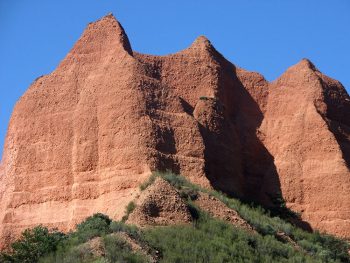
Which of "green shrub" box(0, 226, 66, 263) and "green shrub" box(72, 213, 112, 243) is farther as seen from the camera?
"green shrub" box(0, 226, 66, 263)

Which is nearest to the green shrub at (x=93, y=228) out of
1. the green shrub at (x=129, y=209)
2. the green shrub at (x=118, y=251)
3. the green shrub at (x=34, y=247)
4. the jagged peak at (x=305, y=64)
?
the green shrub at (x=129, y=209)

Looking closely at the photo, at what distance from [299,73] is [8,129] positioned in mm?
15547

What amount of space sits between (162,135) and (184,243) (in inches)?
405

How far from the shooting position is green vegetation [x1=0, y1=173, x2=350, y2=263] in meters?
36.3

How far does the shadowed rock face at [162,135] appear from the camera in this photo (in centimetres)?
4769

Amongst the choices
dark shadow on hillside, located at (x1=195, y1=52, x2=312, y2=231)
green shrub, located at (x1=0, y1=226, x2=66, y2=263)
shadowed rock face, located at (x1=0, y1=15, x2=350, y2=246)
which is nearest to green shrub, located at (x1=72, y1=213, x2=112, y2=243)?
green shrub, located at (x1=0, y1=226, x2=66, y2=263)

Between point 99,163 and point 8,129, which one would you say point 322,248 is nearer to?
point 99,163

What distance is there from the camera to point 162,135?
1879 inches

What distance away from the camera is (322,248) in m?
44.6

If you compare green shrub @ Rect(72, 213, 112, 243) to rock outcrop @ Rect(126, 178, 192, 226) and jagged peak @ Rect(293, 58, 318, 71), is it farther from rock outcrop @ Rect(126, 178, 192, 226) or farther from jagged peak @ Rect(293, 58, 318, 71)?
jagged peak @ Rect(293, 58, 318, 71)

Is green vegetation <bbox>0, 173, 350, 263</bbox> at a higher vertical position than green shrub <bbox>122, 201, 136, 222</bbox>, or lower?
lower

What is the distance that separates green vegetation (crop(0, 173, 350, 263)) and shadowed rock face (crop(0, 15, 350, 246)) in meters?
3.20

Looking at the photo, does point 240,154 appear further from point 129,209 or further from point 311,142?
point 129,209

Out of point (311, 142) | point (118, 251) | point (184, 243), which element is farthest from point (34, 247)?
point (311, 142)
